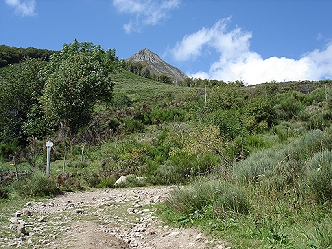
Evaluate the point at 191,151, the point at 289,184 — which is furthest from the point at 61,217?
the point at 191,151

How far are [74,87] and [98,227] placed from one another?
1563 cm

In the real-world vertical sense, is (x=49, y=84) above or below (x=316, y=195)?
above

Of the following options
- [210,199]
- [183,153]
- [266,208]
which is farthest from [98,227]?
[183,153]

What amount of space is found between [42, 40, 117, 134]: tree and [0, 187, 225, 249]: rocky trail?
12.4m

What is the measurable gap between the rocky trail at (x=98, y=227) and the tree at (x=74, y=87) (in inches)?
489

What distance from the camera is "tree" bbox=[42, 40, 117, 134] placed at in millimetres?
19656

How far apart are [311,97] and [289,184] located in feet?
71.4

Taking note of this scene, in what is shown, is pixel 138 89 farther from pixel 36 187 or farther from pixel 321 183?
pixel 321 183

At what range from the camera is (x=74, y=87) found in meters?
20.2

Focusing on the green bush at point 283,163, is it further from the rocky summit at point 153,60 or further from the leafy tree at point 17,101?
the rocky summit at point 153,60

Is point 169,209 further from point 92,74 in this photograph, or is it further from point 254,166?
point 92,74

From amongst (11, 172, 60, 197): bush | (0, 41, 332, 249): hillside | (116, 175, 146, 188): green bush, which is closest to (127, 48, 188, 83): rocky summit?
(0, 41, 332, 249): hillside

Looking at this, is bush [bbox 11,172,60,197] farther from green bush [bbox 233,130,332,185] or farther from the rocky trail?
green bush [bbox 233,130,332,185]

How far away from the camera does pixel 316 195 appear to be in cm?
498
